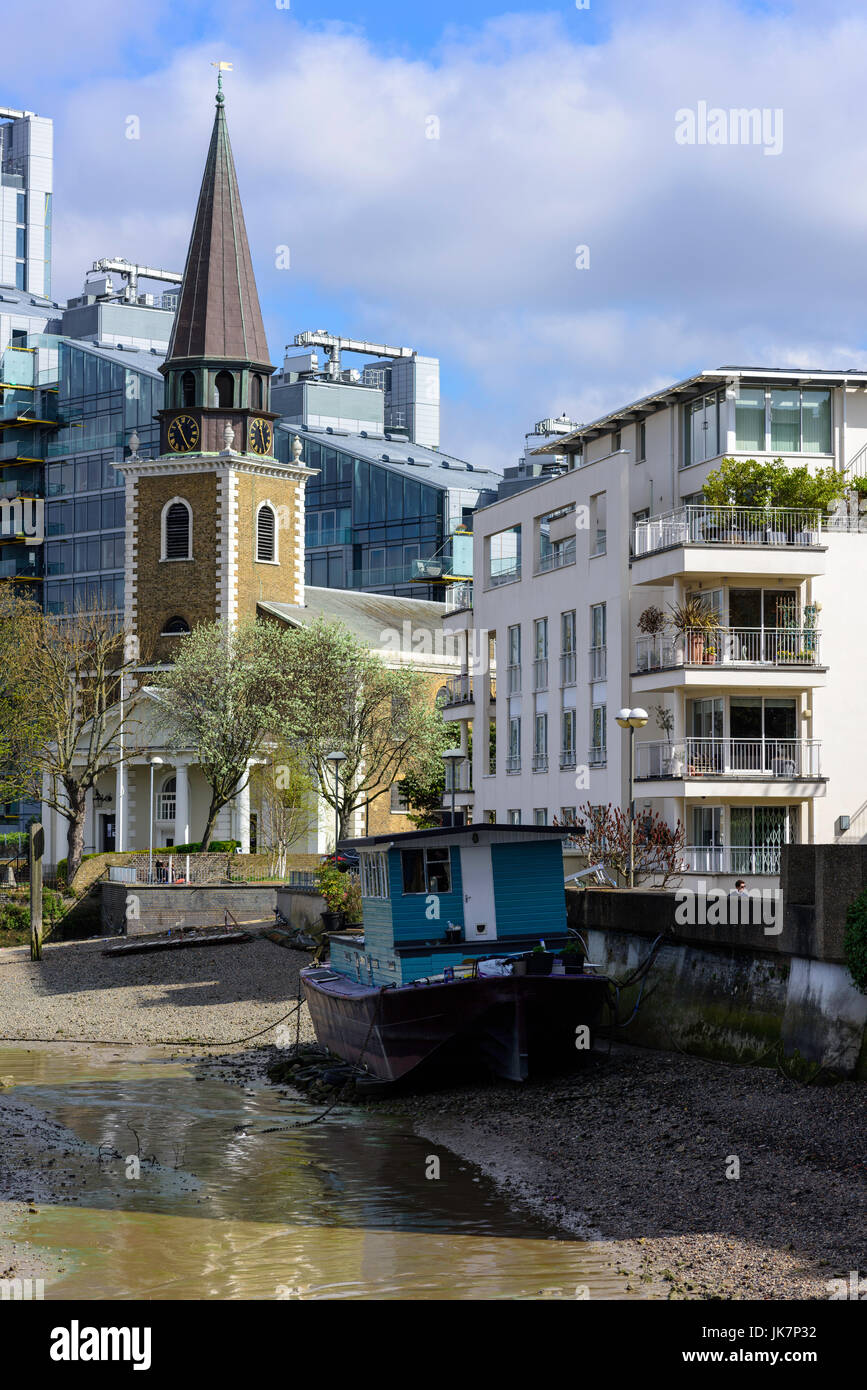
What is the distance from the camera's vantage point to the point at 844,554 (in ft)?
146

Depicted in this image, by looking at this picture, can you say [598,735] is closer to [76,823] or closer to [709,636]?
[709,636]

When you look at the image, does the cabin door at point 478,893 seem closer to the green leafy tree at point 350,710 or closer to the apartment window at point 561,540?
the apartment window at point 561,540

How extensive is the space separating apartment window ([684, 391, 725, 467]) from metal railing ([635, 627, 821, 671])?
6.01m

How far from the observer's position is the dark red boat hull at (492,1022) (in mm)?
26344

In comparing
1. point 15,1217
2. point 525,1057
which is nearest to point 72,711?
point 525,1057

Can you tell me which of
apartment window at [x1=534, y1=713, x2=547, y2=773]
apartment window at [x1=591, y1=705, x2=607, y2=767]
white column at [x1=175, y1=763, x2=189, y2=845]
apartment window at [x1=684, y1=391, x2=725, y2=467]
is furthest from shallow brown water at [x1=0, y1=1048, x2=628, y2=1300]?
white column at [x1=175, y1=763, x2=189, y2=845]

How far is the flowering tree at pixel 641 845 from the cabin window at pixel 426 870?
33.5 feet

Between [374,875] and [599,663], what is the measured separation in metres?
Result: 18.7

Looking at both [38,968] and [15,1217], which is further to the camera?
[38,968]

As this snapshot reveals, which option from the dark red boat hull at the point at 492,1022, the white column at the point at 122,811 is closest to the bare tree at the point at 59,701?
the white column at the point at 122,811

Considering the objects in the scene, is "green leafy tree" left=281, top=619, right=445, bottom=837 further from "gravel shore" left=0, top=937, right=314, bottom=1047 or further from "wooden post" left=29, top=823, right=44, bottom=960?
"gravel shore" left=0, top=937, right=314, bottom=1047

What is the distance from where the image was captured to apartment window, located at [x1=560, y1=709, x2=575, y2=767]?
160 ft
